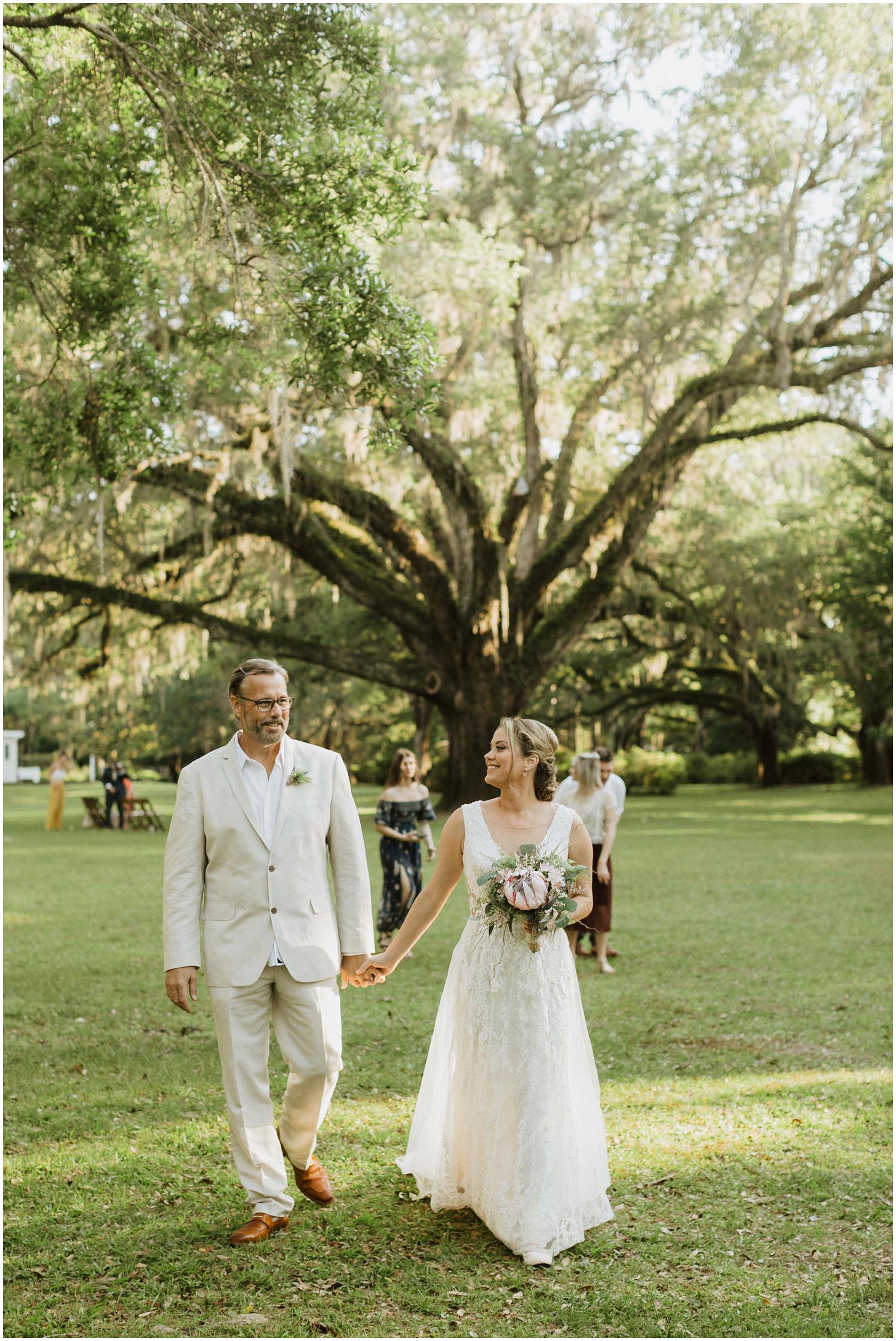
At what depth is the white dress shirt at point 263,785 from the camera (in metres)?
4.38

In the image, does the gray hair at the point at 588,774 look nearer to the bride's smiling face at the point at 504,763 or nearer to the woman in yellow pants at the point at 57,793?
the bride's smiling face at the point at 504,763

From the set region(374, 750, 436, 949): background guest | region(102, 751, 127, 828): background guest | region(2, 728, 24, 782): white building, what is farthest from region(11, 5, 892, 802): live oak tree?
region(2, 728, 24, 782): white building

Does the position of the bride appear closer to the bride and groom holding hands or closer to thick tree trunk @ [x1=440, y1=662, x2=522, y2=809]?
the bride and groom holding hands

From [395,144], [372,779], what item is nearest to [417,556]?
[395,144]

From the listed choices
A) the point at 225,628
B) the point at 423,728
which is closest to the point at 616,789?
the point at 225,628

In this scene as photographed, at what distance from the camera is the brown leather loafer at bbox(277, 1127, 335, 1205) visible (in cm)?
466

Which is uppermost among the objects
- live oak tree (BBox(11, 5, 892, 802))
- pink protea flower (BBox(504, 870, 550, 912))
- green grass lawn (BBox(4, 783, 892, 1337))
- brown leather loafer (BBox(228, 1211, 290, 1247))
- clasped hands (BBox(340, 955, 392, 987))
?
live oak tree (BBox(11, 5, 892, 802))

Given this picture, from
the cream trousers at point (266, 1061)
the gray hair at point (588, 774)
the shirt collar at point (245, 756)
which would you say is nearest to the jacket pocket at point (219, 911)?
the cream trousers at point (266, 1061)

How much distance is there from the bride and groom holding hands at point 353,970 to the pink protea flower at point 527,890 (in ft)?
0.25

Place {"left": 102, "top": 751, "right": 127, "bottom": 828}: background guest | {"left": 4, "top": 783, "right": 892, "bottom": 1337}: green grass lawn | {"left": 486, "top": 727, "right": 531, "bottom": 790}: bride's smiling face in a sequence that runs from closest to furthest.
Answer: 1. {"left": 4, "top": 783, "right": 892, "bottom": 1337}: green grass lawn
2. {"left": 486, "top": 727, "right": 531, "bottom": 790}: bride's smiling face
3. {"left": 102, "top": 751, "right": 127, "bottom": 828}: background guest

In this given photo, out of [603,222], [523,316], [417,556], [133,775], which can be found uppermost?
[603,222]

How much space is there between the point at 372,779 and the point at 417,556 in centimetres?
2618

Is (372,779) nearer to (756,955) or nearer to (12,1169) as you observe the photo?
(756,955)

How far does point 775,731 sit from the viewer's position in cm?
4003
